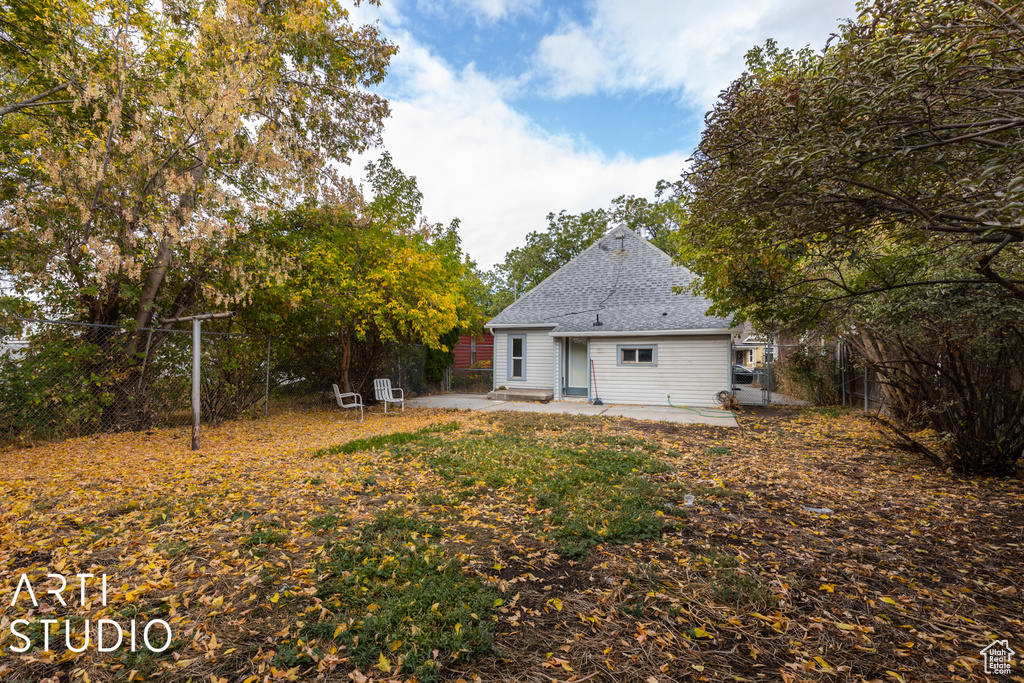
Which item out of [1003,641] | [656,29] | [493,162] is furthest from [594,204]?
[1003,641]

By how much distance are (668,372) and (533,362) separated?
16.2 feet

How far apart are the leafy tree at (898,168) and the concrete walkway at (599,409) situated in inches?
185

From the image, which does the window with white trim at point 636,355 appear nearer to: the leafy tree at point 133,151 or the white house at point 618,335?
the white house at point 618,335

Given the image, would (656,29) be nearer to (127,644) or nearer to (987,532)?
(987,532)

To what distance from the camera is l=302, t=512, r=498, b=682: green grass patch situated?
2.36 meters

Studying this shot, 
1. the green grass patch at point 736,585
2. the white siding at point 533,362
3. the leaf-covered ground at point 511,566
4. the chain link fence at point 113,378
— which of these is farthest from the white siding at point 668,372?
the green grass patch at point 736,585

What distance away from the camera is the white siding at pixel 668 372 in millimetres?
12803

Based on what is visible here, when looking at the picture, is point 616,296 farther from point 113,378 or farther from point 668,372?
point 113,378

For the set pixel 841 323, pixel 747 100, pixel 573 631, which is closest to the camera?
pixel 573 631

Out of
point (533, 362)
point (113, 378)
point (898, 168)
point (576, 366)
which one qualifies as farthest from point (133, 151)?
point (576, 366)

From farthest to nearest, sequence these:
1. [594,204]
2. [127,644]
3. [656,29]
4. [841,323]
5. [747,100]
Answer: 1. [594,204]
2. [841,323]
3. [656,29]
4. [747,100]
5. [127,644]

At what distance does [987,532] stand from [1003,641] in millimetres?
2148

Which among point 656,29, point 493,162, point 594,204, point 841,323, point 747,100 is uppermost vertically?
point 594,204

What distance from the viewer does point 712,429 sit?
945 centimetres
